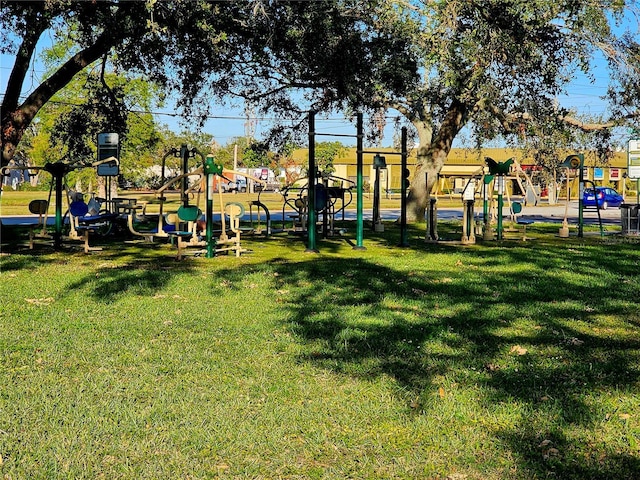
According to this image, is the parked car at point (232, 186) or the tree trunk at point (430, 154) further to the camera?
the parked car at point (232, 186)

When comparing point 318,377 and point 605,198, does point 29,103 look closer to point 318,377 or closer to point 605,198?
point 318,377

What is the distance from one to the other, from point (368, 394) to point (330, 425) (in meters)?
0.57

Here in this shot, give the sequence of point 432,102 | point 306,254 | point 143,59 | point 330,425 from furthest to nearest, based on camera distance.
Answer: point 432,102 → point 143,59 → point 306,254 → point 330,425

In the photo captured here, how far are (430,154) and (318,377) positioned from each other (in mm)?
17658

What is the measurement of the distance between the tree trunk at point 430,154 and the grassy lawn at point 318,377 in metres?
12.2

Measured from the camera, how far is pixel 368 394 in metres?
4.50

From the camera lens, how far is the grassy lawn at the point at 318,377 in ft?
11.6

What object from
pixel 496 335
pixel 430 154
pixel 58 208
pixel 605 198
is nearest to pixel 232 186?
pixel 605 198

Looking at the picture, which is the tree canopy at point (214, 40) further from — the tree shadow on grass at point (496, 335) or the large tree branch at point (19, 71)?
the tree shadow on grass at point (496, 335)

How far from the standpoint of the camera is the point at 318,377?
488cm

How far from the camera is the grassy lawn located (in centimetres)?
354

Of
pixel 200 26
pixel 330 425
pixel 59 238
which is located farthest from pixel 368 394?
pixel 59 238

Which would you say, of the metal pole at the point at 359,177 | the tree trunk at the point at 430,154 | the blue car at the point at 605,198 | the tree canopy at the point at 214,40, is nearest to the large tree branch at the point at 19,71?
the tree canopy at the point at 214,40

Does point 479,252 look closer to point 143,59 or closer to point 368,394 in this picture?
point 143,59
